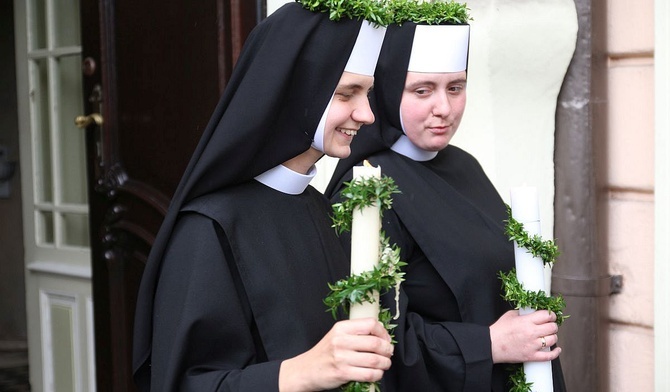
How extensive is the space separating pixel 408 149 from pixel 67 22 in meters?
3.03

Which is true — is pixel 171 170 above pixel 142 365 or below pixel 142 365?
above

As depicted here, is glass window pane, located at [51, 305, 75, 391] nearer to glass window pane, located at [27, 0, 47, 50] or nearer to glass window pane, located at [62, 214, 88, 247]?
glass window pane, located at [62, 214, 88, 247]

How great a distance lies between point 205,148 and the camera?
2.08m

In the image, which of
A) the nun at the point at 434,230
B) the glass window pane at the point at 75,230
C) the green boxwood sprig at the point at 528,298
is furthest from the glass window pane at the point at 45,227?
the green boxwood sprig at the point at 528,298

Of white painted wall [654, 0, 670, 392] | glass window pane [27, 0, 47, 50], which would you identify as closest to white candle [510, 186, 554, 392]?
white painted wall [654, 0, 670, 392]

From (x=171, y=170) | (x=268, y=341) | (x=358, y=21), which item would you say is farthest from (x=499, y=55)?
(x=268, y=341)

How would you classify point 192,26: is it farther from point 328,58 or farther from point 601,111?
point 328,58

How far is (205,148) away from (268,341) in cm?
40

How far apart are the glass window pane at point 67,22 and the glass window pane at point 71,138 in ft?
0.31

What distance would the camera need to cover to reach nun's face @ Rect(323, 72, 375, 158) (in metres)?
2.02

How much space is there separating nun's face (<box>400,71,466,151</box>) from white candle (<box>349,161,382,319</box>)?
36.2 inches

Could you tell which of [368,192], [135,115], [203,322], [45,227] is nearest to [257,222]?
[203,322]

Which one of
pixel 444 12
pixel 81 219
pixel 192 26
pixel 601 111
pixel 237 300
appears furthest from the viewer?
pixel 81 219

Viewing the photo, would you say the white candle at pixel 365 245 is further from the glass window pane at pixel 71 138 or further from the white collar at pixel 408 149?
the glass window pane at pixel 71 138
